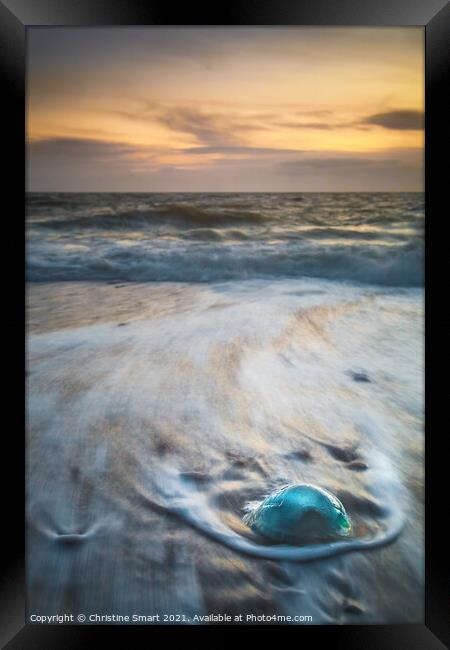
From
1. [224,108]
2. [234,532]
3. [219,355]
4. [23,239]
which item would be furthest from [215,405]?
[224,108]

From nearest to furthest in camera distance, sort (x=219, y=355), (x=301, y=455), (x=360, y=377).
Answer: (x=301, y=455), (x=360, y=377), (x=219, y=355)

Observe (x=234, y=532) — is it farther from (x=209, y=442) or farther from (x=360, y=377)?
(x=360, y=377)

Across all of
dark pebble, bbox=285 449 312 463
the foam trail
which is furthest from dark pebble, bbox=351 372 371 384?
the foam trail

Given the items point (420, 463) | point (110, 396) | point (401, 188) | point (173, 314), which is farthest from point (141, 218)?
point (420, 463)

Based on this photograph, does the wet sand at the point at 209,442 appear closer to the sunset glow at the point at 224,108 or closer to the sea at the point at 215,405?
the sea at the point at 215,405

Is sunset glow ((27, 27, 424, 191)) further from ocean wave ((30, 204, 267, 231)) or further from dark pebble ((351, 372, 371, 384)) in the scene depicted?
dark pebble ((351, 372, 371, 384))

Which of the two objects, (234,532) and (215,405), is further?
(215,405)

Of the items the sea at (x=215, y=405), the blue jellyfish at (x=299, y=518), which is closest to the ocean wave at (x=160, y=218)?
the sea at (x=215, y=405)

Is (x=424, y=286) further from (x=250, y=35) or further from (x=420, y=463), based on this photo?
(x=250, y=35)
